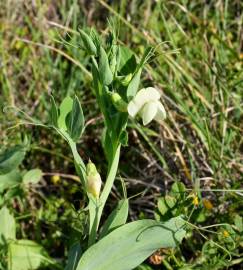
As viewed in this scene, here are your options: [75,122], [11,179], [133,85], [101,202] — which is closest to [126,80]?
[133,85]

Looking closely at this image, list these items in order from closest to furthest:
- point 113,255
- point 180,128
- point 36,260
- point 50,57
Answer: point 113,255, point 36,260, point 180,128, point 50,57

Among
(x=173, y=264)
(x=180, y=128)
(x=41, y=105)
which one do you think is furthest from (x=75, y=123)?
(x=41, y=105)

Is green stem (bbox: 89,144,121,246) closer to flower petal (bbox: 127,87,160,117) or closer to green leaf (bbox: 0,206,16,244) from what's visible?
flower petal (bbox: 127,87,160,117)

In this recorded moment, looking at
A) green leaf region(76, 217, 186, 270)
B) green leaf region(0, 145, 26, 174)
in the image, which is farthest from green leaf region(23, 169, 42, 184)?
green leaf region(76, 217, 186, 270)

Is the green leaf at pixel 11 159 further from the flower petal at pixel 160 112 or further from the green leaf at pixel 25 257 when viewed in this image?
the flower petal at pixel 160 112

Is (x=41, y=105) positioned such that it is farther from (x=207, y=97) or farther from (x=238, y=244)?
(x=238, y=244)

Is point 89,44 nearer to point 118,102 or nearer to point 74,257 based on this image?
point 118,102

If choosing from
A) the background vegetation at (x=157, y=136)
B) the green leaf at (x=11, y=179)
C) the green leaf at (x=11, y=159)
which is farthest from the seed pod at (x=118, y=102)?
the green leaf at (x=11, y=179)
